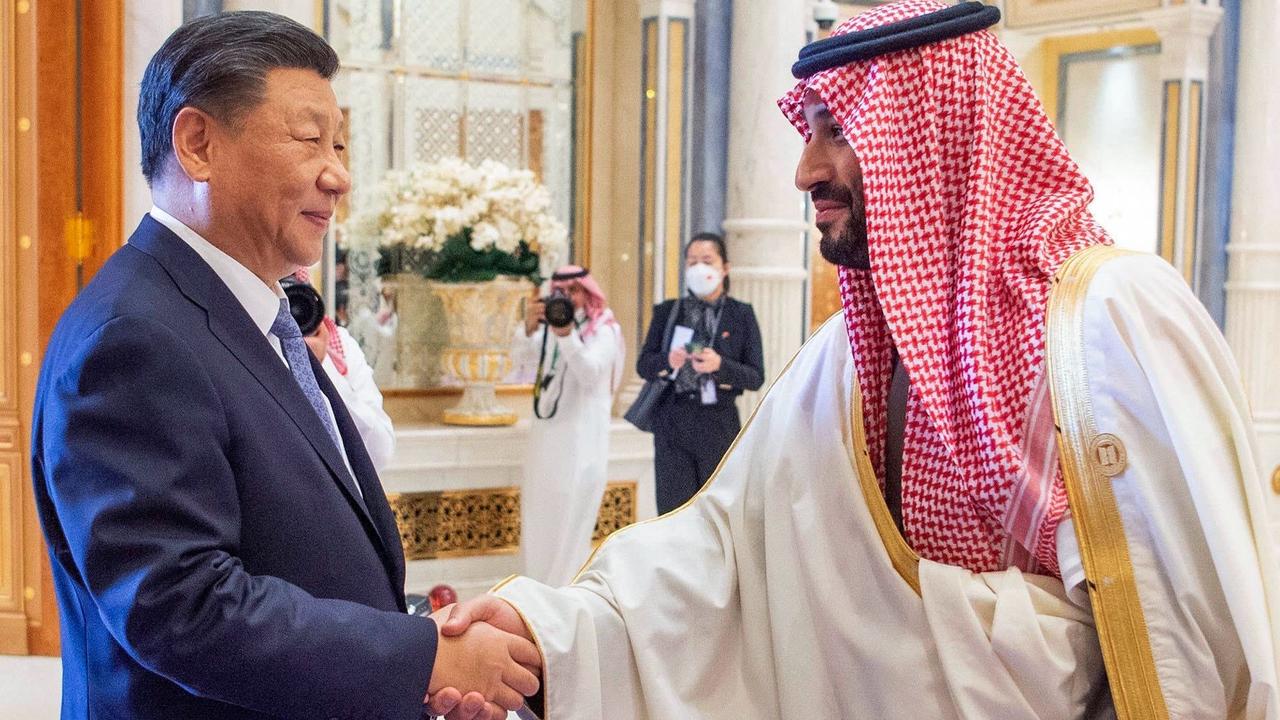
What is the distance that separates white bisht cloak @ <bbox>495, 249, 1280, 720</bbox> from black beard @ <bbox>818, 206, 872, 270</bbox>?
0.19m

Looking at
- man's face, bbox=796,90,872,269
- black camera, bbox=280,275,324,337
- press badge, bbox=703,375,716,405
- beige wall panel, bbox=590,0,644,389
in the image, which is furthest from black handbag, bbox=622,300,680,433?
man's face, bbox=796,90,872,269

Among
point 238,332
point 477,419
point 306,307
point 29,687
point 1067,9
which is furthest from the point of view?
point 1067,9

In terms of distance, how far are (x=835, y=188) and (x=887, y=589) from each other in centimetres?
63

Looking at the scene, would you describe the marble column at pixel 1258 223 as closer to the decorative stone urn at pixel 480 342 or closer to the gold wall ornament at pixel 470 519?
the gold wall ornament at pixel 470 519

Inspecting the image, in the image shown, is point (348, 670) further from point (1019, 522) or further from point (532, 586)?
point (1019, 522)

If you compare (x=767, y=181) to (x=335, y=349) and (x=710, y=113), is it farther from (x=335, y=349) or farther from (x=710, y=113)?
(x=335, y=349)

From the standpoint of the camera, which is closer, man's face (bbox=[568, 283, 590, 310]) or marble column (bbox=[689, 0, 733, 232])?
man's face (bbox=[568, 283, 590, 310])

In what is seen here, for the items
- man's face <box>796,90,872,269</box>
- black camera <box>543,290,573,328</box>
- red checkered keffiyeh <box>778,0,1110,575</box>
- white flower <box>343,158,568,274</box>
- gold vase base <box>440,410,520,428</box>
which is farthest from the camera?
gold vase base <box>440,410,520,428</box>

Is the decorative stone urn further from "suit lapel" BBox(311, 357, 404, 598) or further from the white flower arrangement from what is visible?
"suit lapel" BBox(311, 357, 404, 598)

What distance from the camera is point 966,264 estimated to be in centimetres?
191

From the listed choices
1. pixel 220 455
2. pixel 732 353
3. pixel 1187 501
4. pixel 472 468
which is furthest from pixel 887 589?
pixel 472 468

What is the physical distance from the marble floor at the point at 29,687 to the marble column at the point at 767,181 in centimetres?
341

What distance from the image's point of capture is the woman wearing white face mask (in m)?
5.82

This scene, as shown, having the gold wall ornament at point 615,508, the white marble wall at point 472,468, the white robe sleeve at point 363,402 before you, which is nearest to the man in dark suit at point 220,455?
the white robe sleeve at point 363,402
